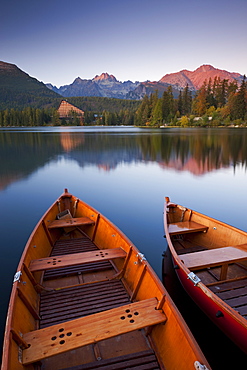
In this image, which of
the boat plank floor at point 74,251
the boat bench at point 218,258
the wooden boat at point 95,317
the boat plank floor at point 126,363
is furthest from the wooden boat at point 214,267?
the boat plank floor at point 74,251

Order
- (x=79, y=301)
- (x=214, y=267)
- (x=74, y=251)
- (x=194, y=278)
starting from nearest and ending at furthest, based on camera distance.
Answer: (x=194, y=278)
(x=79, y=301)
(x=214, y=267)
(x=74, y=251)

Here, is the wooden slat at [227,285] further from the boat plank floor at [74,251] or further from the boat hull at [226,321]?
the boat plank floor at [74,251]

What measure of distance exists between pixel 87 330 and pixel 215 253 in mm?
3755

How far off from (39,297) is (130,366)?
2490mm

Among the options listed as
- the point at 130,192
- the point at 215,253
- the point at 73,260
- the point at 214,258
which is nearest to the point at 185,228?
the point at 215,253

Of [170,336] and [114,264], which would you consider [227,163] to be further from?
[170,336]

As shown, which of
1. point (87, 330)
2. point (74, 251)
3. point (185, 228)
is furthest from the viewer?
point (185, 228)

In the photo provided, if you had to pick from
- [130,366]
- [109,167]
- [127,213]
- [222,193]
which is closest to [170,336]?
[130,366]

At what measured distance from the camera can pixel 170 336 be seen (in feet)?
11.4

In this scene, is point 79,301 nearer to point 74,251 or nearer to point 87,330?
point 87,330

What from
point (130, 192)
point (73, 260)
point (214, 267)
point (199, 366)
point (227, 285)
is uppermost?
point (199, 366)

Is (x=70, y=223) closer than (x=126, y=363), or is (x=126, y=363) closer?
(x=126, y=363)

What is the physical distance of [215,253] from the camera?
5805mm

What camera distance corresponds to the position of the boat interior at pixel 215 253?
207 inches
